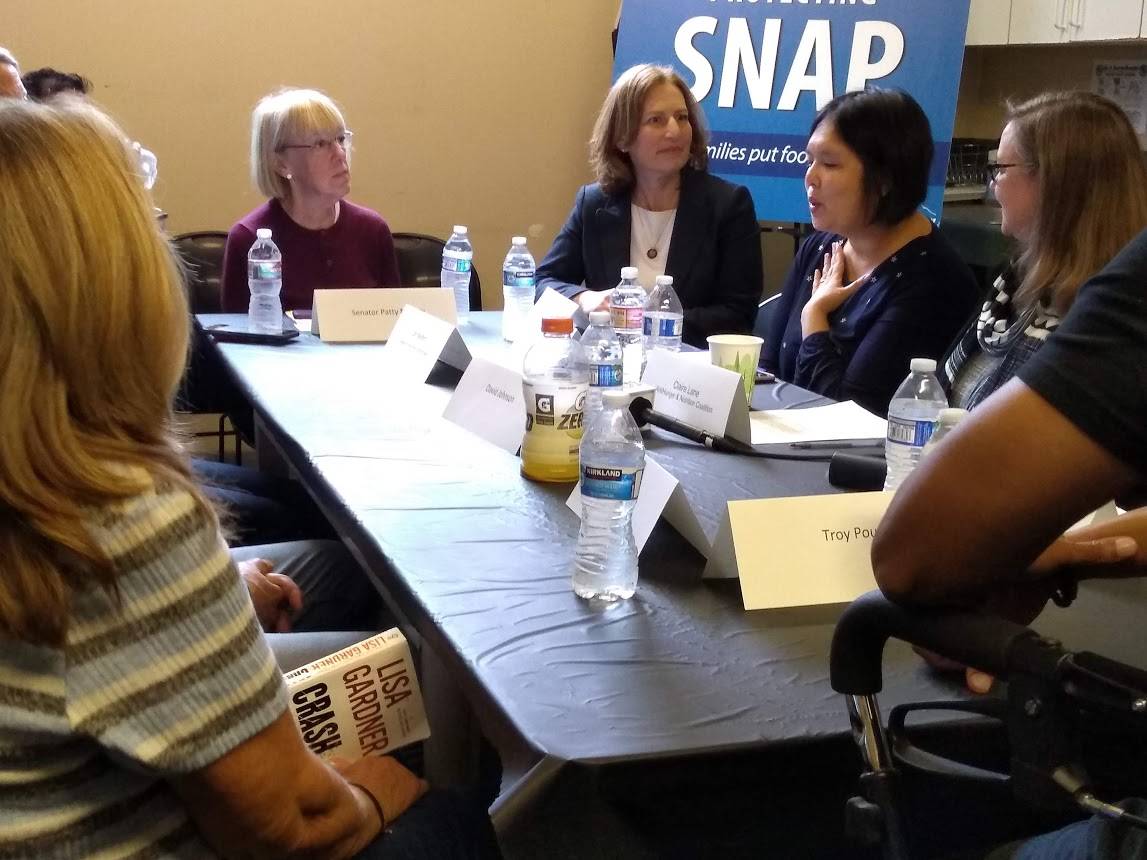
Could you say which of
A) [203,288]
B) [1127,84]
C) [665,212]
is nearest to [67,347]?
[665,212]

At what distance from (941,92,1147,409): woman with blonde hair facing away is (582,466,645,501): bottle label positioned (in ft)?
3.19

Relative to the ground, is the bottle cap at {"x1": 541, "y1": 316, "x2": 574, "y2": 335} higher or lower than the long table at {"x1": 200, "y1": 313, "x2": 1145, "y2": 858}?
higher

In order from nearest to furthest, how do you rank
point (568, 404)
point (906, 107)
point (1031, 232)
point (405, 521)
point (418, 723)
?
point (418, 723), point (405, 521), point (568, 404), point (1031, 232), point (906, 107)

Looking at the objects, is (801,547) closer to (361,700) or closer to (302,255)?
(361,700)

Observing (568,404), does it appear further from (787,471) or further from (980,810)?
(980,810)

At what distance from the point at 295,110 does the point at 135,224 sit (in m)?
2.22

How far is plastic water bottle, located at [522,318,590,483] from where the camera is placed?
59.7 inches

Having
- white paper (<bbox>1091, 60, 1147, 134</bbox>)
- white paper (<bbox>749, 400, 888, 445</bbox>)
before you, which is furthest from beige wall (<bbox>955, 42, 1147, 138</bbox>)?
white paper (<bbox>749, 400, 888, 445</bbox>)

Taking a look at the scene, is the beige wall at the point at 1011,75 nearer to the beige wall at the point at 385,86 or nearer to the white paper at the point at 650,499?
the beige wall at the point at 385,86

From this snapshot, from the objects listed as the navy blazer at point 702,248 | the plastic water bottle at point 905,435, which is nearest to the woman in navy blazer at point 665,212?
the navy blazer at point 702,248

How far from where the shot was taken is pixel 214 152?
3883 millimetres

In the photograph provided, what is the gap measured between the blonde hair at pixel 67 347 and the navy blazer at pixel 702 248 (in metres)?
2.11

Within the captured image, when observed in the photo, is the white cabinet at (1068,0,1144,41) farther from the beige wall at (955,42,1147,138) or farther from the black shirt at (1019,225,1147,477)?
the black shirt at (1019,225,1147,477)

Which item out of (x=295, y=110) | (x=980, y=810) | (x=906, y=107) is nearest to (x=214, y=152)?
(x=295, y=110)
